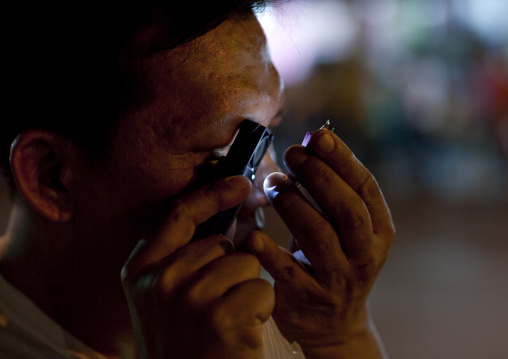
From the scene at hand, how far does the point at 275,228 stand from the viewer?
5.90 metres

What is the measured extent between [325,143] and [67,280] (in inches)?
29.5

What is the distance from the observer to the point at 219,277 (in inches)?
33.9

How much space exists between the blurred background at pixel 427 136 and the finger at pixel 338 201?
84.7 inches

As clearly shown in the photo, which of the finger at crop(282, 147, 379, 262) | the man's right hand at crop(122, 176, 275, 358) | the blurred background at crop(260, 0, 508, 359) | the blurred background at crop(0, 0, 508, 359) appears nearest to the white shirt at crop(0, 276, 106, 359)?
the man's right hand at crop(122, 176, 275, 358)

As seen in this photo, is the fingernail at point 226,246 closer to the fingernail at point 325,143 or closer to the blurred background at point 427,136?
the fingernail at point 325,143

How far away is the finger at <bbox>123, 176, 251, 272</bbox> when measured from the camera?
0.92m

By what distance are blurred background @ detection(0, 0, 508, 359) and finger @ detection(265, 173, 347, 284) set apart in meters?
2.07

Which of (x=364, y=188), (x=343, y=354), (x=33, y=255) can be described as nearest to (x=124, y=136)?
(x=33, y=255)

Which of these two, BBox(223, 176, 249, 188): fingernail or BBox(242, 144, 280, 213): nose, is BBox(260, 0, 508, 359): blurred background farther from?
BBox(223, 176, 249, 188): fingernail

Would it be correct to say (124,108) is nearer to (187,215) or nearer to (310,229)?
(187,215)

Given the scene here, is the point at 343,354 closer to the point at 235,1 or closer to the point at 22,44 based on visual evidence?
the point at 235,1

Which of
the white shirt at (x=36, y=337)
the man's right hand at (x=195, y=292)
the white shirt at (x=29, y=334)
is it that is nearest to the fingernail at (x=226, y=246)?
the man's right hand at (x=195, y=292)

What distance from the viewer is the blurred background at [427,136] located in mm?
3824

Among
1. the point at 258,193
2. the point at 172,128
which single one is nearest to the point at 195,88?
the point at 172,128
